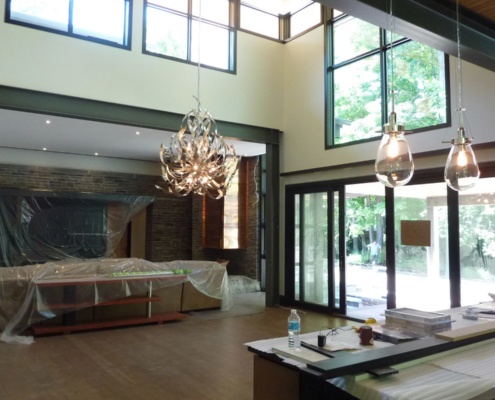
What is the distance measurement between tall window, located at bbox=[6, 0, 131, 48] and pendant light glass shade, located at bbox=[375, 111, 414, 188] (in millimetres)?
5186

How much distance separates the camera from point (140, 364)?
4441 millimetres

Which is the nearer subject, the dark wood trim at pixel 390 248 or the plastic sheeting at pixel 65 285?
the plastic sheeting at pixel 65 285

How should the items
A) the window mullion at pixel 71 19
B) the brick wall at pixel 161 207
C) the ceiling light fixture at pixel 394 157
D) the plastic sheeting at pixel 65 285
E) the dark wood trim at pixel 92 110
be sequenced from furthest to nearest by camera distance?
the brick wall at pixel 161 207
the window mullion at pixel 71 19
the dark wood trim at pixel 92 110
the plastic sheeting at pixel 65 285
the ceiling light fixture at pixel 394 157

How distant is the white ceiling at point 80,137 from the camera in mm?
6962

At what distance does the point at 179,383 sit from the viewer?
154 inches

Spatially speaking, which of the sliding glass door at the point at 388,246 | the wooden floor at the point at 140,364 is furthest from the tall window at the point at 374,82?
the wooden floor at the point at 140,364

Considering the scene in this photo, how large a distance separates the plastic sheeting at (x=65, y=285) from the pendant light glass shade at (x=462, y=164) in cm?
444

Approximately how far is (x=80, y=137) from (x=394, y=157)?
22.6 feet

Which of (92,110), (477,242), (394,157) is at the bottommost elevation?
(477,242)

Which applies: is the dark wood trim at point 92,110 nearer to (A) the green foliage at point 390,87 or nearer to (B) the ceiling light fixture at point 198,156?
(B) the ceiling light fixture at point 198,156

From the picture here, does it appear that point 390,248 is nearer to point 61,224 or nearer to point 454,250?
point 454,250

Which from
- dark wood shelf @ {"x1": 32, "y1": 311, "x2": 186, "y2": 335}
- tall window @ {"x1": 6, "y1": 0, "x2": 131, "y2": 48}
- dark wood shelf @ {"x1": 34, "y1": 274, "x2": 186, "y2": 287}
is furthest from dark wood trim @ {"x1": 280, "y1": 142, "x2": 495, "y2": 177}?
tall window @ {"x1": 6, "y1": 0, "x2": 131, "y2": 48}

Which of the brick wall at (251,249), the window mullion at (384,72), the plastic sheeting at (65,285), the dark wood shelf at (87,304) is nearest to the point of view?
the plastic sheeting at (65,285)

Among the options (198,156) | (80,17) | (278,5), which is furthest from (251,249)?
(80,17)
